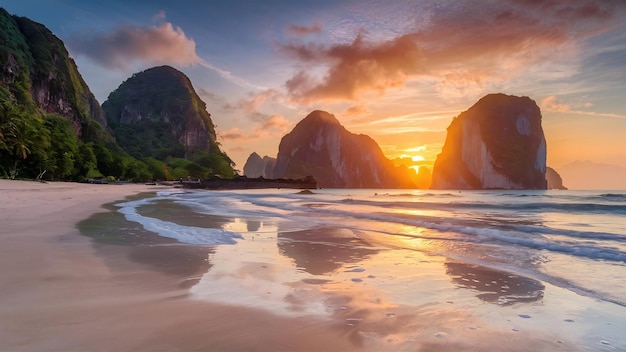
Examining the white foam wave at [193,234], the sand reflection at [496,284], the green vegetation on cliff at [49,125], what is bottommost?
the white foam wave at [193,234]

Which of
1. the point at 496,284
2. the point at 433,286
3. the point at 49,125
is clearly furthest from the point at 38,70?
the point at 496,284

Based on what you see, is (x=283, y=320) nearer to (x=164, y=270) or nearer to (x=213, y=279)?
(x=213, y=279)

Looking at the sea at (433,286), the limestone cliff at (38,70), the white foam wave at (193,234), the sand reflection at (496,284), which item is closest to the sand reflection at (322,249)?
the sea at (433,286)

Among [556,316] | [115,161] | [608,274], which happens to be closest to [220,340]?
[556,316]

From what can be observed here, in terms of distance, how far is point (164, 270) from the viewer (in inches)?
267

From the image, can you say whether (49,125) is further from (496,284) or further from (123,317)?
(496,284)

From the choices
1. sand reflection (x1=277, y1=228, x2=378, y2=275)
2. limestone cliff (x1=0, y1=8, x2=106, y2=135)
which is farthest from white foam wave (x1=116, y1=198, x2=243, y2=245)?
limestone cliff (x1=0, y1=8, x2=106, y2=135)

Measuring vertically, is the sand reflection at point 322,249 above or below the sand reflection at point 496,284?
below

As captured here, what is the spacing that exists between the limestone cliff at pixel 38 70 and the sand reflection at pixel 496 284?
11352 centimetres

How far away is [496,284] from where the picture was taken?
21.2 feet

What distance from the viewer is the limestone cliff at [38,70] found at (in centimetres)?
9581

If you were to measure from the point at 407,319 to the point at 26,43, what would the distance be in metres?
161

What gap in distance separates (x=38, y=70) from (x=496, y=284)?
474ft

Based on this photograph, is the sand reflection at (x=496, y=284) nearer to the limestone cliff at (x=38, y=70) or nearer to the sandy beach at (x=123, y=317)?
the sandy beach at (x=123, y=317)
